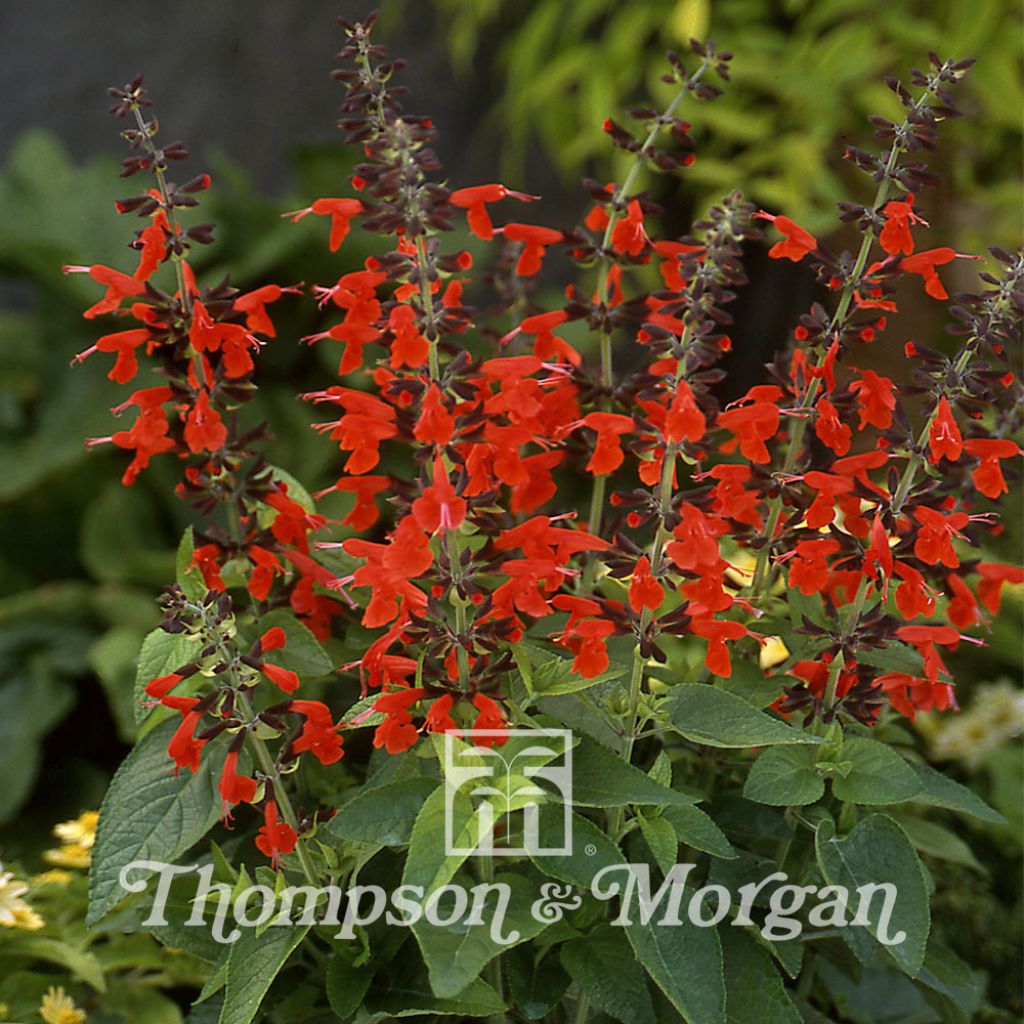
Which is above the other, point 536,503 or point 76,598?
point 76,598

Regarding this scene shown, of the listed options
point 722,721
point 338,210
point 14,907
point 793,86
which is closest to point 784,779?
point 722,721

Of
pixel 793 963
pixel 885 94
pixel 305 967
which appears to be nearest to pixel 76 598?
pixel 305 967

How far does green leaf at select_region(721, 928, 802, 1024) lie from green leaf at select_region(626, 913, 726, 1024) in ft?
0.28

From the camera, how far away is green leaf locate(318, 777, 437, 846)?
2.60 ft

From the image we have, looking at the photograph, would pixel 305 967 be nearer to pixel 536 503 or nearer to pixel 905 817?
pixel 536 503

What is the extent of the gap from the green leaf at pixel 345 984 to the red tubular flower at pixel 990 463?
0.55 meters

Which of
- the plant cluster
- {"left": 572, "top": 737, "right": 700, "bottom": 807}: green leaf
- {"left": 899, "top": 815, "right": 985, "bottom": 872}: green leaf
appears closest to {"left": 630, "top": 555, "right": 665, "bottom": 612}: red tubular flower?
the plant cluster

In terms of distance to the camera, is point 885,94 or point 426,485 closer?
point 426,485

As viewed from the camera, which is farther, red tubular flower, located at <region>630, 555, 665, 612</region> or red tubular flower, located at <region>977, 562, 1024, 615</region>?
red tubular flower, located at <region>977, 562, 1024, 615</region>

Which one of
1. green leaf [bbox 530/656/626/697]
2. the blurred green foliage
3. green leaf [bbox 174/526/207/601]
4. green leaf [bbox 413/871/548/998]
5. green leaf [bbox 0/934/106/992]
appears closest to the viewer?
green leaf [bbox 413/871/548/998]

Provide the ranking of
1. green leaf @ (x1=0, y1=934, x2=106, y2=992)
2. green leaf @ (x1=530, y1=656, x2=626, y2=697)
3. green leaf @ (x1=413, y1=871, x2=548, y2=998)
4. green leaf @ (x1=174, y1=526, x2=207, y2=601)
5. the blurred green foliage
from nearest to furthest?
green leaf @ (x1=413, y1=871, x2=548, y2=998) → green leaf @ (x1=530, y1=656, x2=626, y2=697) → green leaf @ (x1=174, y1=526, x2=207, y2=601) → green leaf @ (x1=0, y1=934, x2=106, y2=992) → the blurred green foliage

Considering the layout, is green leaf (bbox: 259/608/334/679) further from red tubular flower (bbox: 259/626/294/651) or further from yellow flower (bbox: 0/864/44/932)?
yellow flower (bbox: 0/864/44/932)

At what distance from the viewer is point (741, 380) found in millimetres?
2848

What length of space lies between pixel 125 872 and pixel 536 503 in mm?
394
